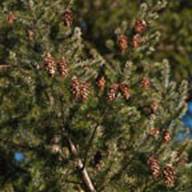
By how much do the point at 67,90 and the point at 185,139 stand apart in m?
1.54

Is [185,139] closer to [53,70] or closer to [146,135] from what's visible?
[146,135]

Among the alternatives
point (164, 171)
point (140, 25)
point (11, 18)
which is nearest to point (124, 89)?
point (164, 171)

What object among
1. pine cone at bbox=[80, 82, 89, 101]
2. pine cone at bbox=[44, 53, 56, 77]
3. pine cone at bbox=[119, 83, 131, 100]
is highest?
pine cone at bbox=[44, 53, 56, 77]

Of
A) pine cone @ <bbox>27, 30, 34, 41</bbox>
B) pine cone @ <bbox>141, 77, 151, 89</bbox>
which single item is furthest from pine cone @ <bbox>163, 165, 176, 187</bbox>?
pine cone @ <bbox>27, 30, 34, 41</bbox>

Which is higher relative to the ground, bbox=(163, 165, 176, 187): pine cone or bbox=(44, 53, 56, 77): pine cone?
bbox=(44, 53, 56, 77): pine cone

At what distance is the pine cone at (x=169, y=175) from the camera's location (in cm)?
708

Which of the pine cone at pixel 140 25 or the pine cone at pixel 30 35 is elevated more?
the pine cone at pixel 30 35

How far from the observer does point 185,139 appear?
802 cm

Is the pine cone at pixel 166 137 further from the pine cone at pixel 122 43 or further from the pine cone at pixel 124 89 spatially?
the pine cone at pixel 122 43

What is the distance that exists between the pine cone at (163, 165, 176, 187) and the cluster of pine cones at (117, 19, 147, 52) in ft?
4.37

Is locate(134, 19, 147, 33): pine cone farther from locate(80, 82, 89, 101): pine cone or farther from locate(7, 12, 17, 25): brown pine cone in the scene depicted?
locate(7, 12, 17, 25): brown pine cone

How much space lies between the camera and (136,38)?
783cm

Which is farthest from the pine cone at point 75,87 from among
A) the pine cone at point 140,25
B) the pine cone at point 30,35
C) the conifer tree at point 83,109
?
the pine cone at point 140,25

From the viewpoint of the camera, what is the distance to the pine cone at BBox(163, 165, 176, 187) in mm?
7082
